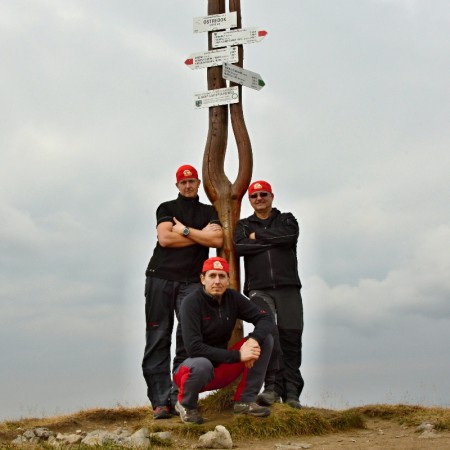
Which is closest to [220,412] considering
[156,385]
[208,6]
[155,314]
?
[156,385]

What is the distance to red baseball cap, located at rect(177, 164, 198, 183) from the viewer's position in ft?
31.4

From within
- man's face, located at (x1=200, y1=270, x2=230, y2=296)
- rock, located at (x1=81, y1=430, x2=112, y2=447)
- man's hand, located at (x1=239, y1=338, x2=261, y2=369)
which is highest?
man's face, located at (x1=200, y1=270, x2=230, y2=296)

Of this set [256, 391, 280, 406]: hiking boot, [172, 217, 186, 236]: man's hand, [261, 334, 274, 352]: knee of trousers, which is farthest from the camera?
[172, 217, 186, 236]: man's hand

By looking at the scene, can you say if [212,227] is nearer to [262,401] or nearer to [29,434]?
[262,401]

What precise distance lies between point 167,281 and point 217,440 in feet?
8.20

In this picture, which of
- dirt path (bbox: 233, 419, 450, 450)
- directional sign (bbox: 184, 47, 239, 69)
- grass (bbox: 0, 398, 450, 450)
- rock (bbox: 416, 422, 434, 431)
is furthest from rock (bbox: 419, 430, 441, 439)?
directional sign (bbox: 184, 47, 239, 69)

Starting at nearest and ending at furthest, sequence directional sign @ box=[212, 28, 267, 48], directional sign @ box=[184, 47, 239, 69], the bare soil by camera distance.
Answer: the bare soil
directional sign @ box=[212, 28, 267, 48]
directional sign @ box=[184, 47, 239, 69]

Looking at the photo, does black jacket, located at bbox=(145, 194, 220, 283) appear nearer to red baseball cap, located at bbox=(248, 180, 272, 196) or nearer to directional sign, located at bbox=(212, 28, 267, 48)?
red baseball cap, located at bbox=(248, 180, 272, 196)

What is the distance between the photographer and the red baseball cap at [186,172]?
9570mm

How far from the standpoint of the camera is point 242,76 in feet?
34.3

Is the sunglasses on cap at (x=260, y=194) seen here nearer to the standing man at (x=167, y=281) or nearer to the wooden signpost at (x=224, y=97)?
the standing man at (x=167, y=281)

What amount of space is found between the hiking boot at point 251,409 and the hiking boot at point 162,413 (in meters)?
1.17

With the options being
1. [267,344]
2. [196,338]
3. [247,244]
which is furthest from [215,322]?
[247,244]

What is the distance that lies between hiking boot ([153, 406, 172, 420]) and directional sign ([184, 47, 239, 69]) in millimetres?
5202
